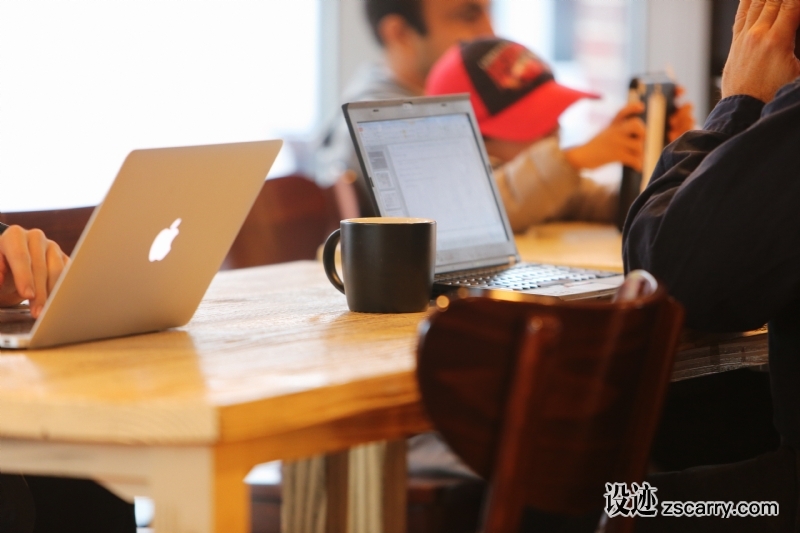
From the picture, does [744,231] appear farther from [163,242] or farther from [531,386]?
[163,242]

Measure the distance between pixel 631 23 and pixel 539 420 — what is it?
4331mm

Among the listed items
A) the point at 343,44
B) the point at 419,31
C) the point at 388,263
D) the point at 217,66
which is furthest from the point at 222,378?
the point at 343,44

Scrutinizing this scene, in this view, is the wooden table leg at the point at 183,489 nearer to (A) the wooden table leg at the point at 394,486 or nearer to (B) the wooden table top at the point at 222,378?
(B) the wooden table top at the point at 222,378

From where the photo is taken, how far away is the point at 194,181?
33.7 inches

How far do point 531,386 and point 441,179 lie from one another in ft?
2.23

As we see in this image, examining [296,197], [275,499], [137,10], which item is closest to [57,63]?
[137,10]

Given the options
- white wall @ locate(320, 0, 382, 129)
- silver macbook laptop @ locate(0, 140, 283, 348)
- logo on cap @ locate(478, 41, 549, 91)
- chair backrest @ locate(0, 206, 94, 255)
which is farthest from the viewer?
white wall @ locate(320, 0, 382, 129)

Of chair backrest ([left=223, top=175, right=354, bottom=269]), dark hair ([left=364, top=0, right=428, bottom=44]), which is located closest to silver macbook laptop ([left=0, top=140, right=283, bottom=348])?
chair backrest ([left=223, top=175, right=354, bottom=269])

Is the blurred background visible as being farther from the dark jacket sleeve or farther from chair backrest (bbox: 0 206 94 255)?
the dark jacket sleeve

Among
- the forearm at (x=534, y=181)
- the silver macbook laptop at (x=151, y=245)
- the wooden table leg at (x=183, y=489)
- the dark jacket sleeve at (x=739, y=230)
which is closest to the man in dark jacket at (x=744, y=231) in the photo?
the dark jacket sleeve at (x=739, y=230)

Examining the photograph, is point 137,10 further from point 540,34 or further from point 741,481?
point 741,481

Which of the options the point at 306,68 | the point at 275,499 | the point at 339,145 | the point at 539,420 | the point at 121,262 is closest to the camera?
the point at 539,420

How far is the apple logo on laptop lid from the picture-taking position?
33.3 inches

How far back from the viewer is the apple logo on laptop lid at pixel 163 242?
2.78 ft
